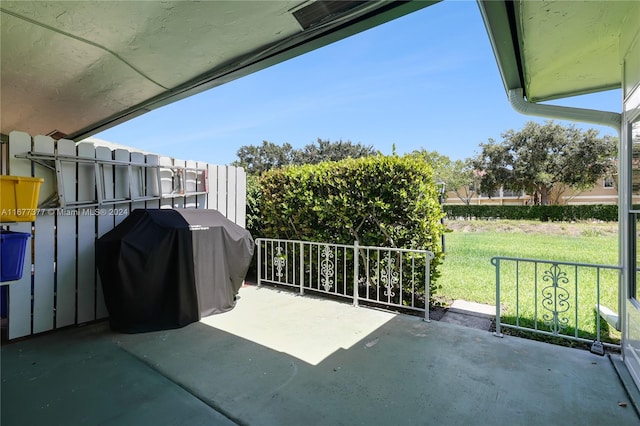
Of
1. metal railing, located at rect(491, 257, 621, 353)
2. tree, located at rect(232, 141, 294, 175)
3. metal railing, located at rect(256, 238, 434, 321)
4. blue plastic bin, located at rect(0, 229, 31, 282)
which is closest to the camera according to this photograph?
blue plastic bin, located at rect(0, 229, 31, 282)

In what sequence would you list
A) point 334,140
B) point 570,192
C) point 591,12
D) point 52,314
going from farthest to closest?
1. point 334,140
2. point 570,192
3. point 52,314
4. point 591,12

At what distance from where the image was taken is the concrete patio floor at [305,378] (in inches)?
74.5

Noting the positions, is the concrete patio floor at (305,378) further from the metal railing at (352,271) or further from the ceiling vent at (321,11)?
the ceiling vent at (321,11)

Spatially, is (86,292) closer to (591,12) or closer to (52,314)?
(52,314)

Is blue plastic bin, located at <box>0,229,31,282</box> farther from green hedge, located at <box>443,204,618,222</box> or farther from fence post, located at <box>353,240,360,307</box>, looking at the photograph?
green hedge, located at <box>443,204,618,222</box>

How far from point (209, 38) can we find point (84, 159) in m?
2.15

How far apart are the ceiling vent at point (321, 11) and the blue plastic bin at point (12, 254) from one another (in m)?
2.55

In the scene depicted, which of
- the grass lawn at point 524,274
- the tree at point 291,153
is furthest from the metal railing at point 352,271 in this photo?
the tree at point 291,153

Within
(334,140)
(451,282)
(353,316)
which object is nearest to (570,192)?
(334,140)

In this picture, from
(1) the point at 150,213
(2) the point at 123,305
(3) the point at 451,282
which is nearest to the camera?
(2) the point at 123,305

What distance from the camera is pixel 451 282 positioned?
5559mm

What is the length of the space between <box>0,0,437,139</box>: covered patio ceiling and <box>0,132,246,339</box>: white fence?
0.74m

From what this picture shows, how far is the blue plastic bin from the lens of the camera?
2.15 metres

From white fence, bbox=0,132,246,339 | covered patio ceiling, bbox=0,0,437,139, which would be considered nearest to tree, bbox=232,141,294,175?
white fence, bbox=0,132,246,339
